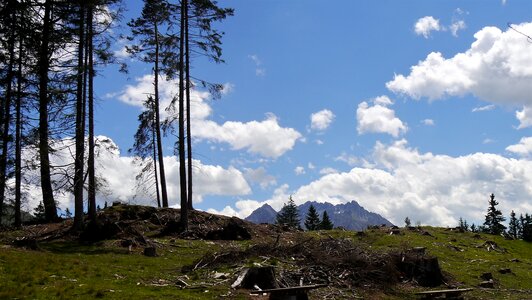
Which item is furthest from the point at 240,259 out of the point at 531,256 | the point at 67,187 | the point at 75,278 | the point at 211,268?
the point at 531,256

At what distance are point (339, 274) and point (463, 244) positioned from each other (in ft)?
67.0

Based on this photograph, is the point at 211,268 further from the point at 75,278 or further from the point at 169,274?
the point at 75,278

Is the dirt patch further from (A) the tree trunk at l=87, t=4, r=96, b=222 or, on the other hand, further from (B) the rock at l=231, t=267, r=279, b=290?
(A) the tree trunk at l=87, t=4, r=96, b=222

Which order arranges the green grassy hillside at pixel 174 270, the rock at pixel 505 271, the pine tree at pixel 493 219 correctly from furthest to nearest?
1. the pine tree at pixel 493 219
2. the rock at pixel 505 271
3. the green grassy hillside at pixel 174 270

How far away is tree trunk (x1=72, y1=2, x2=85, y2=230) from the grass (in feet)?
7.31

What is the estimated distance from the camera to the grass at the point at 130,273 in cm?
1294

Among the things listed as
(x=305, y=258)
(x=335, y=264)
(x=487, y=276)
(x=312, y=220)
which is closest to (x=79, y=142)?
(x=305, y=258)

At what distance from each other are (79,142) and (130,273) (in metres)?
10.7

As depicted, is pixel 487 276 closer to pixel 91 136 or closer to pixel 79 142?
pixel 91 136

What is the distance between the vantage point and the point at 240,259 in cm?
1844

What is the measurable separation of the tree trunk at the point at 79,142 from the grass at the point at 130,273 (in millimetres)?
2228

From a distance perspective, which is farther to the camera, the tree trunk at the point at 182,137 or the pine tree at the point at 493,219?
the pine tree at the point at 493,219

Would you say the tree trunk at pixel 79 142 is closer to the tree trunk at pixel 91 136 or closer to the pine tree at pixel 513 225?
the tree trunk at pixel 91 136

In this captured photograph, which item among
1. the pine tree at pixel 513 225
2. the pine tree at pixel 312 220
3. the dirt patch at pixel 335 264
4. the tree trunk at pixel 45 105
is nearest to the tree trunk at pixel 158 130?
the tree trunk at pixel 45 105
